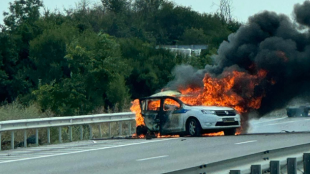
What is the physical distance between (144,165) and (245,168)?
255 inches

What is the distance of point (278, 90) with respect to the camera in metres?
24.5

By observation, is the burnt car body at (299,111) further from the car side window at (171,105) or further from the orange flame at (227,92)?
the car side window at (171,105)

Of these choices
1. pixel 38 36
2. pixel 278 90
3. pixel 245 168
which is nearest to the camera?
pixel 245 168

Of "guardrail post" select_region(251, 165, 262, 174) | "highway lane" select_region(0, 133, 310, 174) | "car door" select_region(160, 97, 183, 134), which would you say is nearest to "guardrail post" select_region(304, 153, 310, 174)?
"guardrail post" select_region(251, 165, 262, 174)

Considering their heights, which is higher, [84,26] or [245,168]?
[84,26]

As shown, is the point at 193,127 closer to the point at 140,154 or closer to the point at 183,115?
the point at 183,115

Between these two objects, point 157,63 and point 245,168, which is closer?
point 245,168

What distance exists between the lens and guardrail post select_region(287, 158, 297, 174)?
26.8ft

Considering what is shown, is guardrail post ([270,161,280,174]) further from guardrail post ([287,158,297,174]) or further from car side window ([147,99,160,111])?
car side window ([147,99,160,111])

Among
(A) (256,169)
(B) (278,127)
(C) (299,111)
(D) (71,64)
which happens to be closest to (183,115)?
(B) (278,127)

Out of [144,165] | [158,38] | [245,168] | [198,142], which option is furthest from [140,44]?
[245,168]

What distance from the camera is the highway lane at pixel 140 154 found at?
13780 millimetres

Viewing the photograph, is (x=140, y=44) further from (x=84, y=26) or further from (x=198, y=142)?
(x=198, y=142)

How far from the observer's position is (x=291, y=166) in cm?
818
